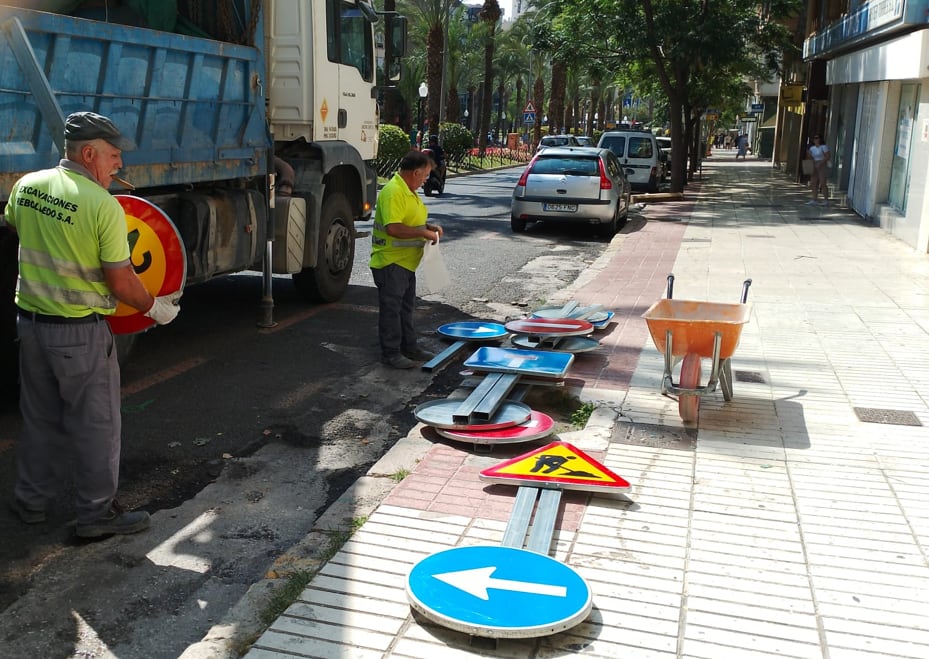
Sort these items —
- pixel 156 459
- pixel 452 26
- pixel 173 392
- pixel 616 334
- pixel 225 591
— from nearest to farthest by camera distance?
Answer: pixel 225 591
pixel 156 459
pixel 173 392
pixel 616 334
pixel 452 26

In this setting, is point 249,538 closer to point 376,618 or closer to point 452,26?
point 376,618

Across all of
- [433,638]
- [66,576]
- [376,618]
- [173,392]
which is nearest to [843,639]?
[433,638]

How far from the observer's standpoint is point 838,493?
4.71 metres

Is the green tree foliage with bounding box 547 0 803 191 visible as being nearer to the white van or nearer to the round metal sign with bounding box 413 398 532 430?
the white van

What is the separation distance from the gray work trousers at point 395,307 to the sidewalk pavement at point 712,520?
1349 millimetres

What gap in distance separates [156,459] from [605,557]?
2.62 m

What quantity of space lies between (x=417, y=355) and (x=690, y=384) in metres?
2.45

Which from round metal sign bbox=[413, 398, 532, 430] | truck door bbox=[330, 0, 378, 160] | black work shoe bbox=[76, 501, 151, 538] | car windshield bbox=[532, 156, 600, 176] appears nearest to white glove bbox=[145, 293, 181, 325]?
black work shoe bbox=[76, 501, 151, 538]

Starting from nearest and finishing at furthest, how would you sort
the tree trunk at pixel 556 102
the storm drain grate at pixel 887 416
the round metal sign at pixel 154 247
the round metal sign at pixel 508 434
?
the round metal sign at pixel 154 247 < the round metal sign at pixel 508 434 < the storm drain grate at pixel 887 416 < the tree trunk at pixel 556 102

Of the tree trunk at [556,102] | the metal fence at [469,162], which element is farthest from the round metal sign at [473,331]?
the tree trunk at [556,102]

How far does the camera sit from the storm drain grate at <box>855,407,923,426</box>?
591 cm

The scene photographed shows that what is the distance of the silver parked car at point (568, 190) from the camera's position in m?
16.5

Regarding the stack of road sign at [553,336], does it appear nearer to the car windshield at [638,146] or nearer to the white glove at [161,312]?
the white glove at [161,312]

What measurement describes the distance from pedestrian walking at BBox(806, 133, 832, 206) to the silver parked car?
10.6 meters
